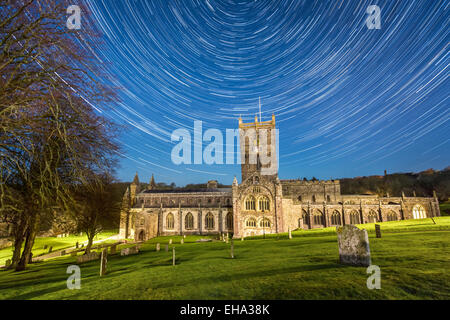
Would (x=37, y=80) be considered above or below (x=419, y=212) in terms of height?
above

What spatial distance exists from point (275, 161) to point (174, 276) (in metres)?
37.4

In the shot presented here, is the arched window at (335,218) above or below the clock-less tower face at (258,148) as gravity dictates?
below

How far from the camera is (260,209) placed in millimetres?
36188

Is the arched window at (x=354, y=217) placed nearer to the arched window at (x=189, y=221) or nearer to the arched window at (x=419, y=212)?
the arched window at (x=419, y=212)

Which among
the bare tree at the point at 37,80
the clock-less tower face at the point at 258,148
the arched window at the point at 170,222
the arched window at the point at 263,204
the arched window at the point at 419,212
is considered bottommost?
the arched window at the point at 170,222

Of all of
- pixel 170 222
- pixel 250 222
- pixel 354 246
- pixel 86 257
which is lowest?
pixel 86 257

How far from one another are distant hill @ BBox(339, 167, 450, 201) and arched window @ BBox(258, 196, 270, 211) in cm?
5144

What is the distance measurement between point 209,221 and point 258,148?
59.5 ft

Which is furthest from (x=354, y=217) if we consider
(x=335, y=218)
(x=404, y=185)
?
(x=404, y=185)

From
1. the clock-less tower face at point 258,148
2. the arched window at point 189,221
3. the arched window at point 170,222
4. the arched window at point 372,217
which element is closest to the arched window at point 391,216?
the arched window at point 372,217

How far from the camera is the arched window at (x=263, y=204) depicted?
36.1m

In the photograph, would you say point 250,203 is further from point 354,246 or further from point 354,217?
point 354,246

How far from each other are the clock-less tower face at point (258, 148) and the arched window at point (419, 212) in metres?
30.0

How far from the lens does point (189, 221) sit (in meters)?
42.9
